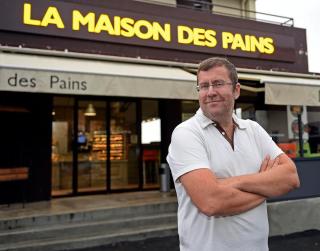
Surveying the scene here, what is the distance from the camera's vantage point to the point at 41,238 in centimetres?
594

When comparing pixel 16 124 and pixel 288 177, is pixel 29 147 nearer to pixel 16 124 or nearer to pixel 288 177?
pixel 16 124

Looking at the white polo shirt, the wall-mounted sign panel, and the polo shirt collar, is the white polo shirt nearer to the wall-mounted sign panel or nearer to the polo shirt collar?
the polo shirt collar

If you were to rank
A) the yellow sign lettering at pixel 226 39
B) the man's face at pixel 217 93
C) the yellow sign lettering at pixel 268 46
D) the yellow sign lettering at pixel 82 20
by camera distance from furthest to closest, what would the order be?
the yellow sign lettering at pixel 268 46, the yellow sign lettering at pixel 226 39, the yellow sign lettering at pixel 82 20, the man's face at pixel 217 93

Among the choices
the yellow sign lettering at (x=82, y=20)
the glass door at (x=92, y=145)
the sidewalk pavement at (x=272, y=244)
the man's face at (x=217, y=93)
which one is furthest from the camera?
the glass door at (x=92, y=145)

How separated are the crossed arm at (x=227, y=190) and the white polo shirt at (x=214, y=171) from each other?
0.15 ft

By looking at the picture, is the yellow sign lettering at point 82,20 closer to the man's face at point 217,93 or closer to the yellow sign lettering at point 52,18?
the yellow sign lettering at point 52,18

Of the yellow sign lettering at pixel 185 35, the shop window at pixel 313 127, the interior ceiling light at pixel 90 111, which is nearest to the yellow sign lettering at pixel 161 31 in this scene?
the yellow sign lettering at pixel 185 35

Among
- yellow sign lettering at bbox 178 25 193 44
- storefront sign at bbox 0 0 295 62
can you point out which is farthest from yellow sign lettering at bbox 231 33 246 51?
yellow sign lettering at bbox 178 25 193 44

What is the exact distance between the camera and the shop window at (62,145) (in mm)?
9015

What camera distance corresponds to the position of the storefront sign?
25.4 ft

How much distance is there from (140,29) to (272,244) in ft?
19.8

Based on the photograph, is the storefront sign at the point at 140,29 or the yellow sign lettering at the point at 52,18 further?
the yellow sign lettering at the point at 52,18

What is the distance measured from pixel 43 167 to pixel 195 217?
23.9 ft

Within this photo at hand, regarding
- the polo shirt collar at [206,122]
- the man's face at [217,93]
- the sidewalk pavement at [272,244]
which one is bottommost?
the sidewalk pavement at [272,244]
